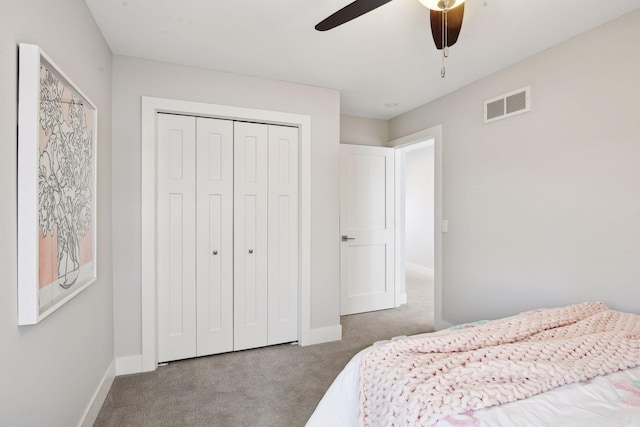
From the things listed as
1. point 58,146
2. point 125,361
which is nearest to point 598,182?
point 58,146

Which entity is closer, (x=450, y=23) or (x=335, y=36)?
(x=450, y=23)

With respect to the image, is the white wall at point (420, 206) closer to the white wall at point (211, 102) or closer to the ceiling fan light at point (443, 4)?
the white wall at point (211, 102)

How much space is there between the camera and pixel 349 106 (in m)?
3.67

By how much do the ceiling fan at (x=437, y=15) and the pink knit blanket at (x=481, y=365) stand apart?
1.32 meters

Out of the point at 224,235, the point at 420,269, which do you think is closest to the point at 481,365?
the point at 224,235

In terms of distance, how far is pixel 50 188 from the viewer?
1.29 metres

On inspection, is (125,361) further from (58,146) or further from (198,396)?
(58,146)

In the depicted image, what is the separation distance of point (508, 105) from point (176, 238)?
9.44ft

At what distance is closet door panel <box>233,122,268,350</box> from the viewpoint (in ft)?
9.35

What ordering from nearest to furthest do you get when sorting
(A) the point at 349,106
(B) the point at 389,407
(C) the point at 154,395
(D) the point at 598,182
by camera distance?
(B) the point at 389,407, (D) the point at 598,182, (C) the point at 154,395, (A) the point at 349,106

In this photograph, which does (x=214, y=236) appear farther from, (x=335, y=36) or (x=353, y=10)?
(x=353, y=10)

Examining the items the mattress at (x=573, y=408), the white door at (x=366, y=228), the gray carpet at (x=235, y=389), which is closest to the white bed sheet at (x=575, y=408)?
the mattress at (x=573, y=408)

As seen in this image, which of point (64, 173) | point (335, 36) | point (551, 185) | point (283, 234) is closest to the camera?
point (64, 173)

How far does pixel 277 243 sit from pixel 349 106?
178cm
